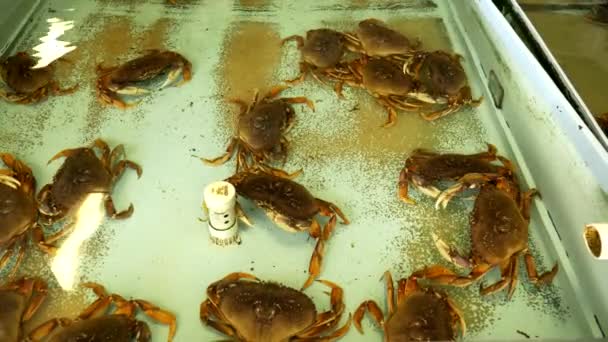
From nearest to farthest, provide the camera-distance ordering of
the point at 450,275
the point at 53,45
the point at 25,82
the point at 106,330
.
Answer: the point at 106,330 → the point at 450,275 → the point at 25,82 → the point at 53,45

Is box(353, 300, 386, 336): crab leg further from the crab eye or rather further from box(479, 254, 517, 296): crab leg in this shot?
the crab eye

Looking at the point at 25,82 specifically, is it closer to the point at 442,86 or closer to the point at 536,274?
the point at 442,86

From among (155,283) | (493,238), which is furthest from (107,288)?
(493,238)

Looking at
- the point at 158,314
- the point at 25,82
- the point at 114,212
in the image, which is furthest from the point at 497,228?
the point at 25,82

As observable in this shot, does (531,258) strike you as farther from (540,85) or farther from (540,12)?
(540,12)

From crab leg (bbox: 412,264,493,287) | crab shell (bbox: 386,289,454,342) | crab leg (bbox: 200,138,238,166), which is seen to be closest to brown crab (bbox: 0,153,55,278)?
crab leg (bbox: 200,138,238,166)

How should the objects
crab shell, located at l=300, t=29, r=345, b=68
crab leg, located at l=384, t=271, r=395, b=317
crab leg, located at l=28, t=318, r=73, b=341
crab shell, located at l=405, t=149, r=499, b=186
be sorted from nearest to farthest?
crab leg, located at l=28, t=318, r=73, b=341 → crab leg, located at l=384, t=271, r=395, b=317 → crab shell, located at l=405, t=149, r=499, b=186 → crab shell, located at l=300, t=29, r=345, b=68
